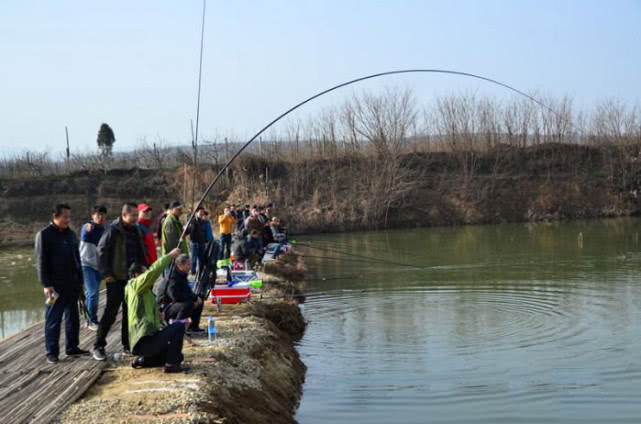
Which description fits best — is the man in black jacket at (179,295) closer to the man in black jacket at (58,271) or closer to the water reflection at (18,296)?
the man in black jacket at (58,271)

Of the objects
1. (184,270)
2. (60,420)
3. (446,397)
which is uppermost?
(184,270)

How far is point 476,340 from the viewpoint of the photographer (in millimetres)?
12391

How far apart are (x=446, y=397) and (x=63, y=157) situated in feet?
144

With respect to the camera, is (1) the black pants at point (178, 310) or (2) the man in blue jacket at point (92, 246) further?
(2) the man in blue jacket at point (92, 246)

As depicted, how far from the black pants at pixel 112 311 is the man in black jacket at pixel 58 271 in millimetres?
313

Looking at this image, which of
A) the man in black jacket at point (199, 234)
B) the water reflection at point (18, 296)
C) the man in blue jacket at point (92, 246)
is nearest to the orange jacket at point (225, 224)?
the man in black jacket at point (199, 234)

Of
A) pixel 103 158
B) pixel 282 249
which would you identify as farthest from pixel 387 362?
pixel 103 158

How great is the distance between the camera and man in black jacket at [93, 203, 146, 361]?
8273mm

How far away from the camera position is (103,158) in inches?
1893

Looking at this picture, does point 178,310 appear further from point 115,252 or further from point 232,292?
point 232,292

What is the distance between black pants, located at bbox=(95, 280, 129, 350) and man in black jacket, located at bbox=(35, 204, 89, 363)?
1.03 feet

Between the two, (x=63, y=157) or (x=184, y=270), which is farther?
(x=63, y=157)

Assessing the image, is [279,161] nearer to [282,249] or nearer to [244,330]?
[282,249]

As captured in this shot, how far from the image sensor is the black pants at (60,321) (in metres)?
8.03
